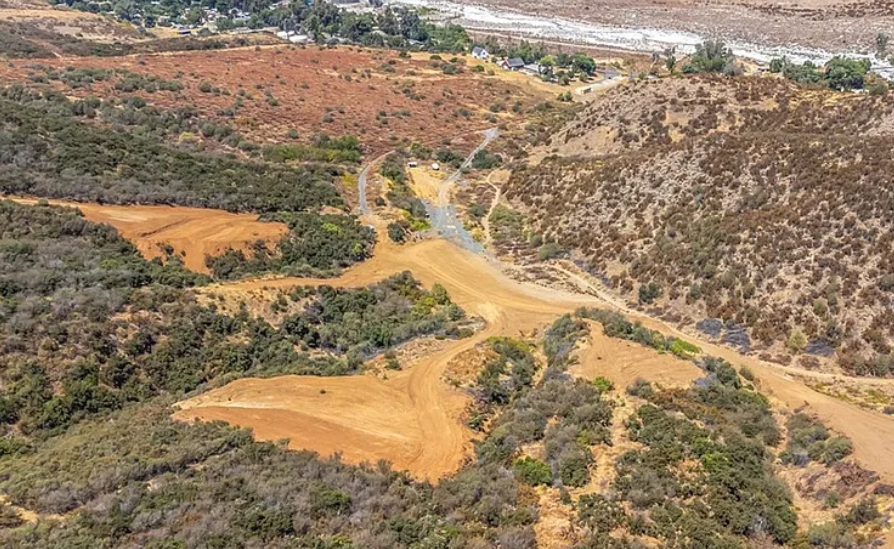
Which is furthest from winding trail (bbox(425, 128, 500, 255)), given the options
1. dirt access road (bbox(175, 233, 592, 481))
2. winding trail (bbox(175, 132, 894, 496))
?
dirt access road (bbox(175, 233, 592, 481))

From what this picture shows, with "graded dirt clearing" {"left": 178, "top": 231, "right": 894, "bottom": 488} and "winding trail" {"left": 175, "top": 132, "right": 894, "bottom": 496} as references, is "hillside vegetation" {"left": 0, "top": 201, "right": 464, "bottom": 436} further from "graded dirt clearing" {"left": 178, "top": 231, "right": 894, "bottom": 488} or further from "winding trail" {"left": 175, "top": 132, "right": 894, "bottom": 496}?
"graded dirt clearing" {"left": 178, "top": 231, "right": 894, "bottom": 488}

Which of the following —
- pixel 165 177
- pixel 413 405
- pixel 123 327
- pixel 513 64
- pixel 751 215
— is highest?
pixel 513 64

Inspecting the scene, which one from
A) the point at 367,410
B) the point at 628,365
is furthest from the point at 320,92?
the point at 628,365

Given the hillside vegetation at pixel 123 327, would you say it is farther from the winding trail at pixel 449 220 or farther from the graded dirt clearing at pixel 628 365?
the winding trail at pixel 449 220

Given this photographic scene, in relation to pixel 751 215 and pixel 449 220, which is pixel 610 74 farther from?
pixel 751 215

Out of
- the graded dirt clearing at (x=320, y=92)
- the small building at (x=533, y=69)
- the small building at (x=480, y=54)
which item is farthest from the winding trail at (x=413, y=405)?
the small building at (x=480, y=54)

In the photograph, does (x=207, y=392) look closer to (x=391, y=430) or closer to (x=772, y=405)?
(x=391, y=430)
